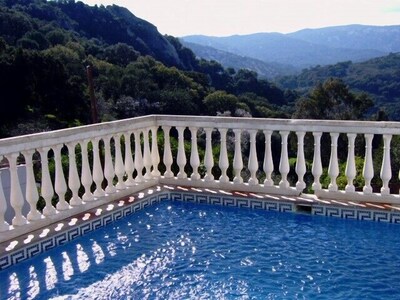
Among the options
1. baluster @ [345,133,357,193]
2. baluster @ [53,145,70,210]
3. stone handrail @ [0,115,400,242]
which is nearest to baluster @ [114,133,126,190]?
stone handrail @ [0,115,400,242]

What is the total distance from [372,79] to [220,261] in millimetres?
49340

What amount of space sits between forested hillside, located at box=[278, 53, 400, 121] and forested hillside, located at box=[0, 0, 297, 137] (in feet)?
28.8

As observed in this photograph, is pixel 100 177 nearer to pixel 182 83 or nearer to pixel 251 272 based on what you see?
pixel 251 272

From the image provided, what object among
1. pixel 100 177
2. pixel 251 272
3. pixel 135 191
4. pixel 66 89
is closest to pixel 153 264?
pixel 251 272

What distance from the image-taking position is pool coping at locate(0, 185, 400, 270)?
13.0 feet

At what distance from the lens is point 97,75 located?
1204 inches

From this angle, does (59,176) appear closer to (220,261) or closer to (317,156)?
(220,261)

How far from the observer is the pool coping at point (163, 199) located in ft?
13.0

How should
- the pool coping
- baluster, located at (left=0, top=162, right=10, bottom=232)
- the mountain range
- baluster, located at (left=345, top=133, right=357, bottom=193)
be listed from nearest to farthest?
baluster, located at (left=0, top=162, right=10, bottom=232) < the pool coping < baluster, located at (left=345, top=133, right=357, bottom=193) < the mountain range

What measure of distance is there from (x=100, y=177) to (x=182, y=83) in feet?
95.8

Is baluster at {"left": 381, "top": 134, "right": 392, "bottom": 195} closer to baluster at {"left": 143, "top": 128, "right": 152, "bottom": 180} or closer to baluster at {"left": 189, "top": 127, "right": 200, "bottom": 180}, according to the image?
baluster at {"left": 189, "top": 127, "right": 200, "bottom": 180}

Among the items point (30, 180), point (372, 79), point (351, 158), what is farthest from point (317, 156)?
point (372, 79)

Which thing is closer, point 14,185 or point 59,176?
point 14,185

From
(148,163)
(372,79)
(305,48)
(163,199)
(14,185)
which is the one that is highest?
(305,48)
